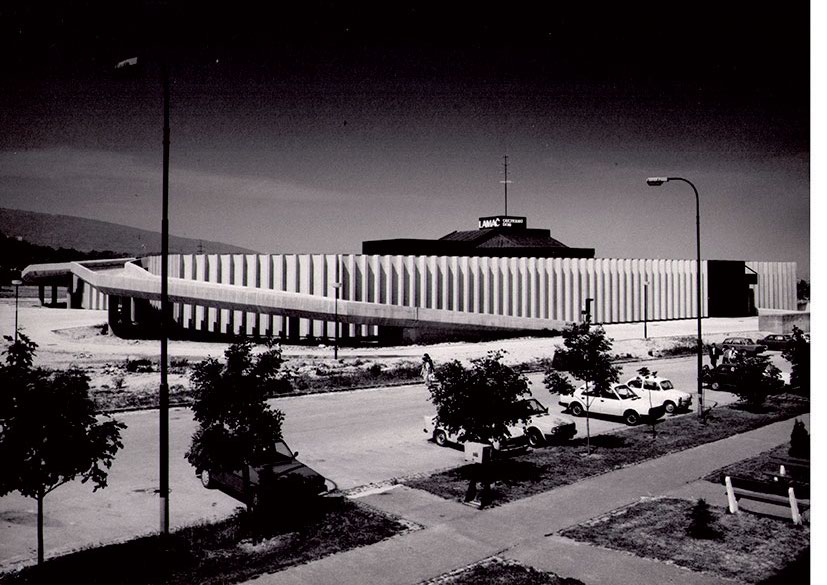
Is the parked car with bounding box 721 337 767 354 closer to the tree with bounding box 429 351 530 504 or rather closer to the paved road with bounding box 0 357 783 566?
the paved road with bounding box 0 357 783 566

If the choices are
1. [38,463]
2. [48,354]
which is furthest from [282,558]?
[48,354]

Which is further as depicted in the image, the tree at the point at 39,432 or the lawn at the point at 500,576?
the lawn at the point at 500,576

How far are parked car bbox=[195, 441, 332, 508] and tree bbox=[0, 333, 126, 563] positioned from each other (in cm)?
275

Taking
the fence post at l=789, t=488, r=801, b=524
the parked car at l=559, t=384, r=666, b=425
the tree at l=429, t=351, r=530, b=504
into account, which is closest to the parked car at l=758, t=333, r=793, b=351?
the parked car at l=559, t=384, r=666, b=425

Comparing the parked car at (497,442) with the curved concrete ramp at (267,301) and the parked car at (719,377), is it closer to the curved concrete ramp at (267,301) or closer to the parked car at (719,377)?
the parked car at (719,377)

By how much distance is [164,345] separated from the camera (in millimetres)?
11805

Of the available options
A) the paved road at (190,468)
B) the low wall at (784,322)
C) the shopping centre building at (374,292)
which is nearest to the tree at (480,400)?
the paved road at (190,468)

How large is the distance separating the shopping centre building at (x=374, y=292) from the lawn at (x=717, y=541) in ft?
102

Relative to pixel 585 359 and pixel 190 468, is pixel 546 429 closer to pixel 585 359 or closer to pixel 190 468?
pixel 585 359

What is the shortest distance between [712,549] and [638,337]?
4205 centimetres

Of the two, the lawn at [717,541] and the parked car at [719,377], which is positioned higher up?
the parked car at [719,377]

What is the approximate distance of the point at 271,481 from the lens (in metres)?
13.1

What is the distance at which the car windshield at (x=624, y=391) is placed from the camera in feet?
75.8

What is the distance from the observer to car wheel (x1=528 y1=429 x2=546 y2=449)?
754 inches
